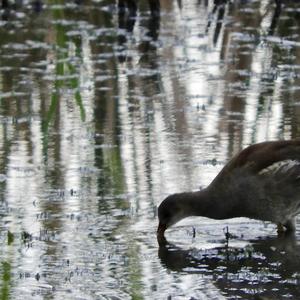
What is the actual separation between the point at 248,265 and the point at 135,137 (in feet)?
12.3

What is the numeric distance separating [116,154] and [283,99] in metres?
2.61

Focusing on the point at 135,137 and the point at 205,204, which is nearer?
the point at 205,204

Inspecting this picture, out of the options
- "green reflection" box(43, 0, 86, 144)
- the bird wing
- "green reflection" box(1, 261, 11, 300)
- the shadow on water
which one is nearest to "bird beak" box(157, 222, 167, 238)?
the shadow on water

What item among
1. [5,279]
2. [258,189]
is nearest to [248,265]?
[258,189]

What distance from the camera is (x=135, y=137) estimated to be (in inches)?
444

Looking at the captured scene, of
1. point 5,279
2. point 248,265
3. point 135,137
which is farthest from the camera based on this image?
point 135,137

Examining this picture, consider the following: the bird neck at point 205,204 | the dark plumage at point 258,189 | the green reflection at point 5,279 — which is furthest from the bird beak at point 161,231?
the green reflection at point 5,279

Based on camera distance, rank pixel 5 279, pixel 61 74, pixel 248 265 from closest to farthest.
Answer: pixel 5 279 → pixel 248 265 → pixel 61 74

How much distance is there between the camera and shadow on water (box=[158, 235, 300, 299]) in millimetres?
7172

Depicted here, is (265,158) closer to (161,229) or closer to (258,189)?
(258,189)

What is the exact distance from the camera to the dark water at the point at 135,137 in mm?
7602

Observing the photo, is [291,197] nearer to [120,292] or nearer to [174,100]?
[120,292]

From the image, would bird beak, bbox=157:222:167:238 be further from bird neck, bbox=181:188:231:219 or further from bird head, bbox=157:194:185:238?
bird neck, bbox=181:188:231:219

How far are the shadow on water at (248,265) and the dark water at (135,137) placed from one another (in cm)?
1
